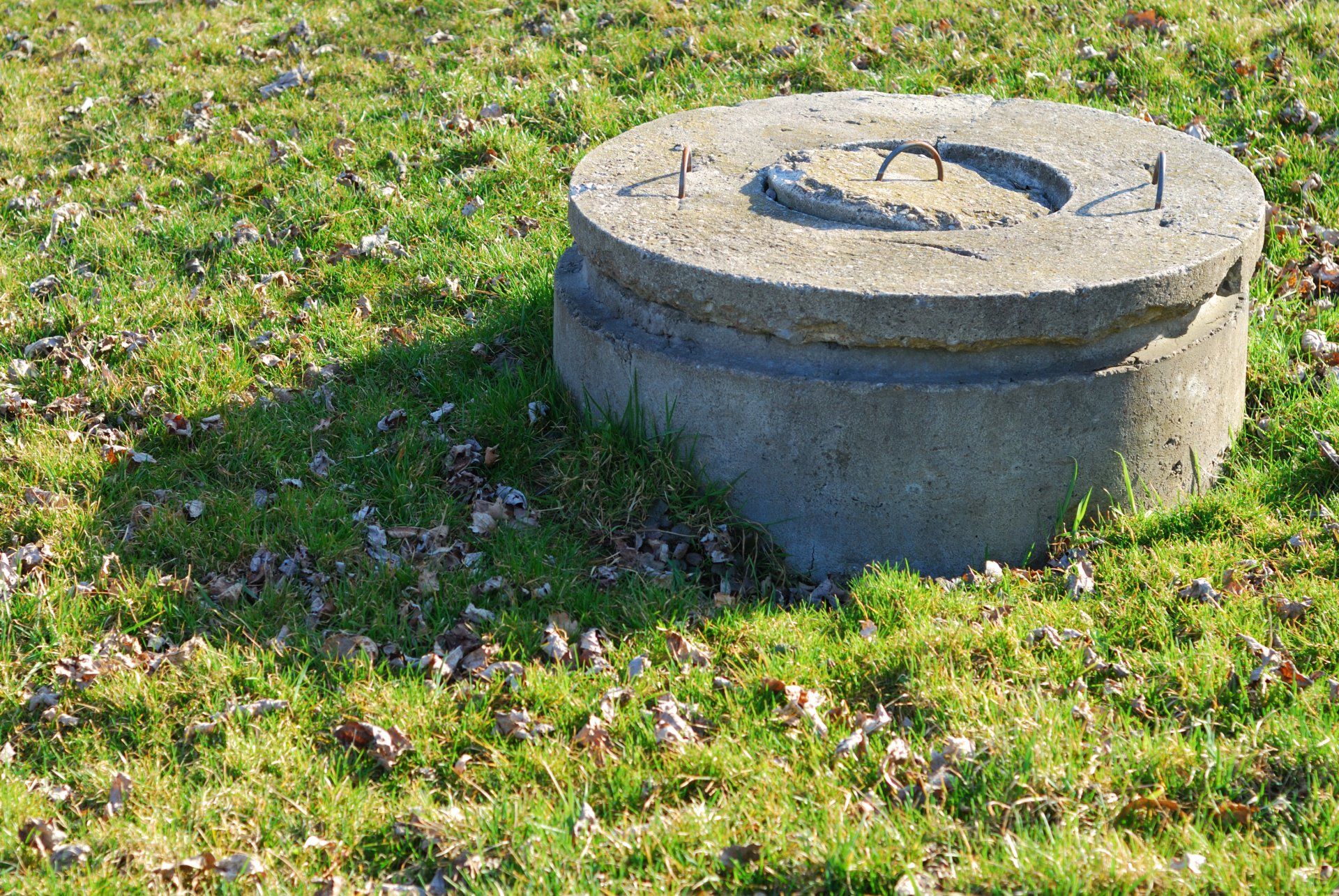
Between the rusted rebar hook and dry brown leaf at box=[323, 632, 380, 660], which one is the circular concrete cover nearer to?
the rusted rebar hook

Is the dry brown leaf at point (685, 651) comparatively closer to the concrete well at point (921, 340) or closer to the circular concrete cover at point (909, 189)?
the concrete well at point (921, 340)

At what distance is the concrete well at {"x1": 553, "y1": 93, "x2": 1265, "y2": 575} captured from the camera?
3.61m

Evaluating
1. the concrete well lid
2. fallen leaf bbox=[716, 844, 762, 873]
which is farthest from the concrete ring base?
fallen leaf bbox=[716, 844, 762, 873]

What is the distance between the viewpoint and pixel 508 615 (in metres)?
3.63

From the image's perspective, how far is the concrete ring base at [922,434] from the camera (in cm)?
365

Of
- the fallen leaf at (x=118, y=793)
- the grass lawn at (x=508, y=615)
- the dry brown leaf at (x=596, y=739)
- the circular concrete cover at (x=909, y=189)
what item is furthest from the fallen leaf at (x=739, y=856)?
the circular concrete cover at (x=909, y=189)

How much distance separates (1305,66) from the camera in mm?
6691

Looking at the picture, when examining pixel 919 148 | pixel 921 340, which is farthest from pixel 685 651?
pixel 919 148

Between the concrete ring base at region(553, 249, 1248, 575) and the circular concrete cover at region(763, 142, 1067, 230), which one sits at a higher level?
the circular concrete cover at region(763, 142, 1067, 230)

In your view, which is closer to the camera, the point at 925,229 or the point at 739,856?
the point at 739,856

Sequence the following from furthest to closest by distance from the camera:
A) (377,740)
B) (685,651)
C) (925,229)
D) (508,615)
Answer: (925,229)
(508,615)
(685,651)
(377,740)

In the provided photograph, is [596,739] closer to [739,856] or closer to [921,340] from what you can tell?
[739,856]

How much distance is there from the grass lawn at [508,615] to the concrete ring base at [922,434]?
0.15m

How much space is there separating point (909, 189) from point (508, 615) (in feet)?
6.58
